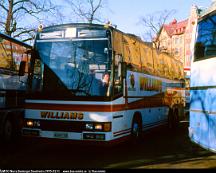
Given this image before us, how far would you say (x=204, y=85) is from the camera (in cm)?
861

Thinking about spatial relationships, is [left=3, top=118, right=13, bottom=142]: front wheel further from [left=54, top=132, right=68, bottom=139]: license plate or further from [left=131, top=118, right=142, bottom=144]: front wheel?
[left=131, top=118, right=142, bottom=144]: front wheel

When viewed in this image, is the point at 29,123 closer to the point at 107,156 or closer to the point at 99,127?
the point at 99,127

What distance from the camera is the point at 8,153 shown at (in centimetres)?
1022

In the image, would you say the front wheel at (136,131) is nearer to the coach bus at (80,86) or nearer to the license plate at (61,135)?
the coach bus at (80,86)

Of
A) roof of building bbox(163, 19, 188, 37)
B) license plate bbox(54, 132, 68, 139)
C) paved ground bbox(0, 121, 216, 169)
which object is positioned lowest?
paved ground bbox(0, 121, 216, 169)

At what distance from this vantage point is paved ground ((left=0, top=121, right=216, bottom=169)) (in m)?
8.60

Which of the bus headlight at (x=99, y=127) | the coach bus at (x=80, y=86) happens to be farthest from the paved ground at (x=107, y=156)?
the bus headlight at (x=99, y=127)

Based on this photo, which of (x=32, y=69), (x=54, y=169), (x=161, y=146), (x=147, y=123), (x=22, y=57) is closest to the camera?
(x=54, y=169)

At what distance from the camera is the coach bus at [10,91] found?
39.2 feet

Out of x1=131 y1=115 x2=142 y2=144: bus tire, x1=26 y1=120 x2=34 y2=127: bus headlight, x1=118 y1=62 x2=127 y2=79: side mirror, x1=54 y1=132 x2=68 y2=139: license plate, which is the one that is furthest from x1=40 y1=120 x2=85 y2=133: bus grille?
x1=131 y1=115 x2=142 y2=144: bus tire

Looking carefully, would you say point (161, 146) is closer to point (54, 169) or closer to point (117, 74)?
point (117, 74)

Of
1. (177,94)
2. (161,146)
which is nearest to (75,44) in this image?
(161,146)

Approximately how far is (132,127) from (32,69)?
137 inches

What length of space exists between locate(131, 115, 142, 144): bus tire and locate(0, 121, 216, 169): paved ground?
0.29 metres
